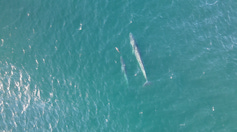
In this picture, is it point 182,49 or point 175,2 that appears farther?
point 175,2

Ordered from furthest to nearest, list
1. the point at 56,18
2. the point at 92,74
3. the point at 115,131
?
the point at 56,18 → the point at 92,74 → the point at 115,131

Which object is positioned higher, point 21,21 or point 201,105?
point 21,21

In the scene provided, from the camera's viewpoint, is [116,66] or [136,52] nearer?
[116,66]

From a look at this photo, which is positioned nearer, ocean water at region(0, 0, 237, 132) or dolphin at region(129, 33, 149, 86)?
ocean water at region(0, 0, 237, 132)

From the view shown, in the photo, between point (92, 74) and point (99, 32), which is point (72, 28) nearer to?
point (99, 32)

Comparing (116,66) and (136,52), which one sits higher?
(136,52)

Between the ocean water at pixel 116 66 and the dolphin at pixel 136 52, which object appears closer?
the ocean water at pixel 116 66

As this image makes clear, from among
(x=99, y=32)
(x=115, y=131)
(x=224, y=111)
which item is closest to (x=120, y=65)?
(x=99, y=32)

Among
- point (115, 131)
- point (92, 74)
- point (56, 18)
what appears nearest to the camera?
point (115, 131)
